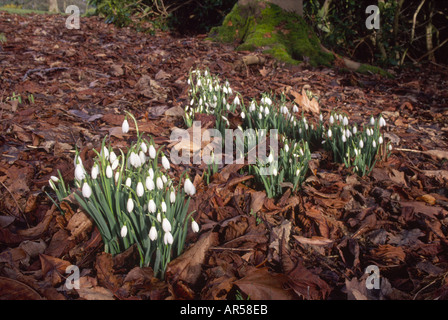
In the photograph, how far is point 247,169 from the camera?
2.24 meters

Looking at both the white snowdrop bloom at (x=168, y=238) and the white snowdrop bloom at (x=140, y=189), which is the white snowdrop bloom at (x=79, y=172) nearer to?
the white snowdrop bloom at (x=140, y=189)

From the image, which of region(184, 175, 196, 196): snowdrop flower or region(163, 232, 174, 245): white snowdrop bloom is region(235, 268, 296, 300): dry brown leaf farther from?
region(184, 175, 196, 196): snowdrop flower

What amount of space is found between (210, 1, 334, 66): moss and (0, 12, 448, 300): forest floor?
1585 mm

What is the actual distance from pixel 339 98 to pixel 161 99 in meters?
2.13

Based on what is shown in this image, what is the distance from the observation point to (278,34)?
16.8 feet

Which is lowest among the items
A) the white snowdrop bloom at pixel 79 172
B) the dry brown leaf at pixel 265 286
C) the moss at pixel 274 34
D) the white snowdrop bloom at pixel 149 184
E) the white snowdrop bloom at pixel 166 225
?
the dry brown leaf at pixel 265 286

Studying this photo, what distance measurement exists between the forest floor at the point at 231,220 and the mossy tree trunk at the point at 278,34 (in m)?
1.61

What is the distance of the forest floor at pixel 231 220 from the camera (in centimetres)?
135

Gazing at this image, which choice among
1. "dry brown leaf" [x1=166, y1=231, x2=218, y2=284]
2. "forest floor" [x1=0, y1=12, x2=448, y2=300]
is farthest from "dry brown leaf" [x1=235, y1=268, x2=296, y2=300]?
"dry brown leaf" [x1=166, y1=231, x2=218, y2=284]

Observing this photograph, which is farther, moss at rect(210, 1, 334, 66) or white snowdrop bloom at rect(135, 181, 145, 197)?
moss at rect(210, 1, 334, 66)

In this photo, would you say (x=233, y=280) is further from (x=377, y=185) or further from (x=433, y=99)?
(x=433, y=99)

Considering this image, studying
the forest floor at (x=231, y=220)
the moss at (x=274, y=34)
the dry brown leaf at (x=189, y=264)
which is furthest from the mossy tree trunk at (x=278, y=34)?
the dry brown leaf at (x=189, y=264)

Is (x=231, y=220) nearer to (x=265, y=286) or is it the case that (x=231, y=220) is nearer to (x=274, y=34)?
(x=265, y=286)

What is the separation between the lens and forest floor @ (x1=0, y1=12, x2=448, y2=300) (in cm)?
135
